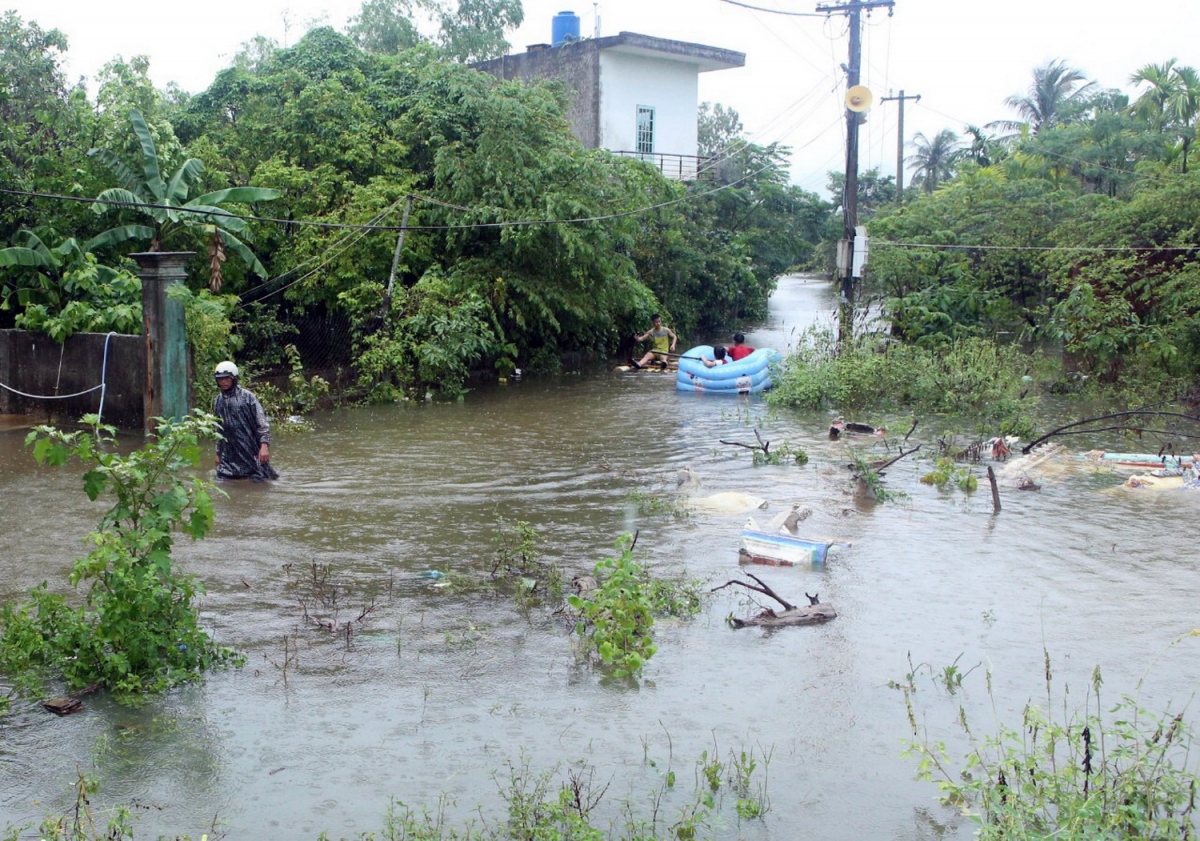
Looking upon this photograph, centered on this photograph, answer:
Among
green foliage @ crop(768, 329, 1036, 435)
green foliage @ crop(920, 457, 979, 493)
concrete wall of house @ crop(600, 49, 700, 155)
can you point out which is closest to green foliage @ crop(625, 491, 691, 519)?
green foliage @ crop(920, 457, 979, 493)

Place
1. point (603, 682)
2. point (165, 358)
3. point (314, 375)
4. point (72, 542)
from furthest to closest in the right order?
point (314, 375)
point (165, 358)
point (72, 542)
point (603, 682)

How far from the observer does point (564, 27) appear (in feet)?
114

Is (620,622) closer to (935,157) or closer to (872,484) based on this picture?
(872,484)

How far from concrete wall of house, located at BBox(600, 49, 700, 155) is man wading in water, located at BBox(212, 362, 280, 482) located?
23423 millimetres

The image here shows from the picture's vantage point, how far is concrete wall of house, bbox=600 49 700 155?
33.3 m

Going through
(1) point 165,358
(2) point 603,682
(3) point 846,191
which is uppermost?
(3) point 846,191

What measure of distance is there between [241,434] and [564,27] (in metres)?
26.4

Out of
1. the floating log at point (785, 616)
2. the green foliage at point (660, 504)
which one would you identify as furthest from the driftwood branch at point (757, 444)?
the floating log at point (785, 616)

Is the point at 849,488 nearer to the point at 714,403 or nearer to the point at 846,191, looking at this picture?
the point at 714,403

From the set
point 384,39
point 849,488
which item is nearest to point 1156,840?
point 849,488

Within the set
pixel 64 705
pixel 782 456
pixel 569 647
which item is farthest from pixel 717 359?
pixel 64 705

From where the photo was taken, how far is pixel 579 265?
22.1 meters

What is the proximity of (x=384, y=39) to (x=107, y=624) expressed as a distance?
37.9 metres

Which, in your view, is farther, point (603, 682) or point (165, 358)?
point (165, 358)
